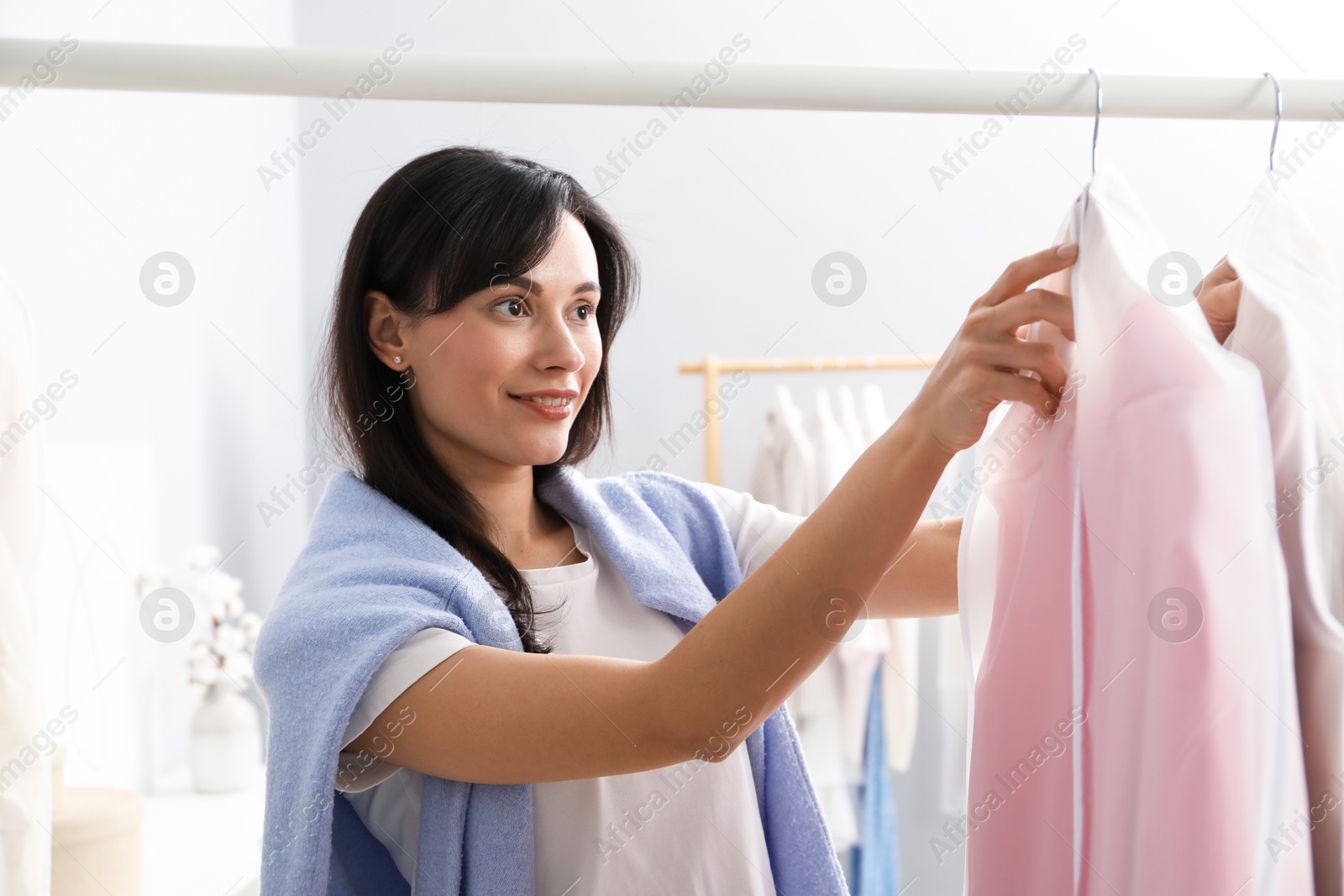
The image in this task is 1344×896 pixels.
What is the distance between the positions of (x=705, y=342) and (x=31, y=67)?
6.21 feet

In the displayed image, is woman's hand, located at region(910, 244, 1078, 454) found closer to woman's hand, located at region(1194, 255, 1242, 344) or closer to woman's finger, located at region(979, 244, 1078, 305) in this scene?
woman's finger, located at region(979, 244, 1078, 305)

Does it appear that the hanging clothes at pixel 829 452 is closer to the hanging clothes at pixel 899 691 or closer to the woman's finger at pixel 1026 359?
the hanging clothes at pixel 899 691

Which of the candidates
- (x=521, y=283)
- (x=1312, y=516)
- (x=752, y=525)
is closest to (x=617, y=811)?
(x=752, y=525)

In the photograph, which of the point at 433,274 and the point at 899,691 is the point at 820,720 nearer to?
the point at 899,691

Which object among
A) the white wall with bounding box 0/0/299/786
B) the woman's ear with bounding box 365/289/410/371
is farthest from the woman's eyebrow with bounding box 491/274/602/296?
the white wall with bounding box 0/0/299/786

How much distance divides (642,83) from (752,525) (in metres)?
0.45

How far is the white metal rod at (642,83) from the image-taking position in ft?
2.20

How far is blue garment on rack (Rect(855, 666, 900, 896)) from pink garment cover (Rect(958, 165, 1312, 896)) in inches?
50.5

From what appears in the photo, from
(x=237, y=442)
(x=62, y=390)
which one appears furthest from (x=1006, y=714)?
(x=237, y=442)

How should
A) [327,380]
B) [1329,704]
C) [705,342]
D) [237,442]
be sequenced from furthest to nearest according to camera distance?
[705,342] → [237,442] → [327,380] → [1329,704]

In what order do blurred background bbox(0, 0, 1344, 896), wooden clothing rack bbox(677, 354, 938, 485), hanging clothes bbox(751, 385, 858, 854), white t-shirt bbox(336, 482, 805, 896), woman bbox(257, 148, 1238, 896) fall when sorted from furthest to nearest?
blurred background bbox(0, 0, 1344, 896) < wooden clothing rack bbox(677, 354, 938, 485) < hanging clothes bbox(751, 385, 858, 854) < white t-shirt bbox(336, 482, 805, 896) < woman bbox(257, 148, 1238, 896)

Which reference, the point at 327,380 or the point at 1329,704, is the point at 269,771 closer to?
the point at 327,380

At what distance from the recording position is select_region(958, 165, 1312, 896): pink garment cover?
0.50m

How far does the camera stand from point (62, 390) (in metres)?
1.48
